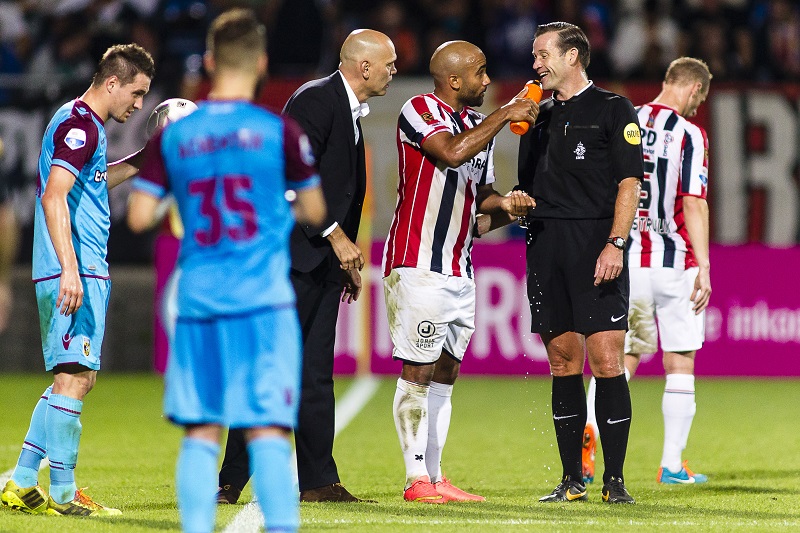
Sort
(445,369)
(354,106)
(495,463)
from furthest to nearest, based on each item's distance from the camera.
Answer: (495,463) < (445,369) < (354,106)

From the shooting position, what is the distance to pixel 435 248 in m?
6.34

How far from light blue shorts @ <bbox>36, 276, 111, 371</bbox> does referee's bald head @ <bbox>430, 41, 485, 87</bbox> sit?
2072 millimetres

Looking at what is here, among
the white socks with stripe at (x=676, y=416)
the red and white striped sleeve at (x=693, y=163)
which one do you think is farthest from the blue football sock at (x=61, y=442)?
the red and white striped sleeve at (x=693, y=163)

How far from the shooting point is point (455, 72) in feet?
21.1

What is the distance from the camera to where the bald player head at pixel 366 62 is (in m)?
6.28

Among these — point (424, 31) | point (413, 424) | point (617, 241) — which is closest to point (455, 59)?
point (617, 241)

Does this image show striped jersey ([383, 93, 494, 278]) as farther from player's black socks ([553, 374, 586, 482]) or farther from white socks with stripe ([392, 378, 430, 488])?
player's black socks ([553, 374, 586, 482])

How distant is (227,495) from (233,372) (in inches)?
83.2

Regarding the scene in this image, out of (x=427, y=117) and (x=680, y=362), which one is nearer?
(x=427, y=117)

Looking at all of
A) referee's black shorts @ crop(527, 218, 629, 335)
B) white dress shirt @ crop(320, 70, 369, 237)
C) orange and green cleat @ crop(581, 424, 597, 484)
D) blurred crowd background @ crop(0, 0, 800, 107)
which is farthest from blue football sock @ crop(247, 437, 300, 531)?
blurred crowd background @ crop(0, 0, 800, 107)

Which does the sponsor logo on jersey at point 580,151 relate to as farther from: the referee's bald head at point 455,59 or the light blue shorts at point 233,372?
the light blue shorts at point 233,372

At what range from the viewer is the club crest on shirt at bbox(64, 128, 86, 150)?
580 centimetres

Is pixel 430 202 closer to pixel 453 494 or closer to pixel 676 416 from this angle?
pixel 453 494

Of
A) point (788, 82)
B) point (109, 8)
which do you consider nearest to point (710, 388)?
point (788, 82)
